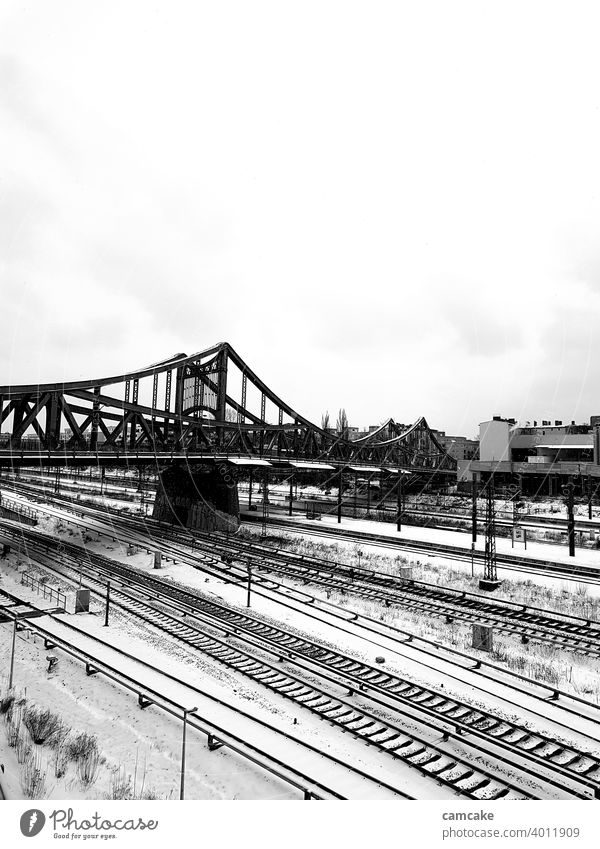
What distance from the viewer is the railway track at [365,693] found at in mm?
9305

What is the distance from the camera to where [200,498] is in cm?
4184

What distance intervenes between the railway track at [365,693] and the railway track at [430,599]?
6.01 m

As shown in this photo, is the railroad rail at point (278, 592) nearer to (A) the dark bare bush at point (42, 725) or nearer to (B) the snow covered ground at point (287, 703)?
(B) the snow covered ground at point (287, 703)

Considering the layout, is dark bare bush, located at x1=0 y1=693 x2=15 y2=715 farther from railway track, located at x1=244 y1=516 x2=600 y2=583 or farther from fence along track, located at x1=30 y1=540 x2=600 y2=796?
railway track, located at x1=244 y1=516 x2=600 y2=583

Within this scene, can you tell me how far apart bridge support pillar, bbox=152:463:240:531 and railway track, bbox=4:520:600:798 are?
20963 mm

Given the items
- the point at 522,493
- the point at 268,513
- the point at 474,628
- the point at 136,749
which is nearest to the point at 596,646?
the point at 474,628

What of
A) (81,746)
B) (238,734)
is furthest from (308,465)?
(81,746)

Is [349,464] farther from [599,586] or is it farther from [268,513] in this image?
[599,586]

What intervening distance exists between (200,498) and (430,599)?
2464cm

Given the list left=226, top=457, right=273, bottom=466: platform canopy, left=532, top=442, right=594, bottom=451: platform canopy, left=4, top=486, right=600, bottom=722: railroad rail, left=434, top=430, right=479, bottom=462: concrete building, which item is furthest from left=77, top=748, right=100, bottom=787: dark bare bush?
left=434, top=430, right=479, bottom=462: concrete building

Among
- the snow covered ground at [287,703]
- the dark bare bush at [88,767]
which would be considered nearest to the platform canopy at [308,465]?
the snow covered ground at [287,703]

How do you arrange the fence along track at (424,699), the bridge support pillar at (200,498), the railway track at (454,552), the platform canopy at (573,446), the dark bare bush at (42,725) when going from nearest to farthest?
1. the fence along track at (424,699)
2. the dark bare bush at (42,725)
3. the railway track at (454,552)
4. the bridge support pillar at (200,498)
5. the platform canopy at (573,446)

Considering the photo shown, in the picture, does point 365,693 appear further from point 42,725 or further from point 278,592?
point 278,592
